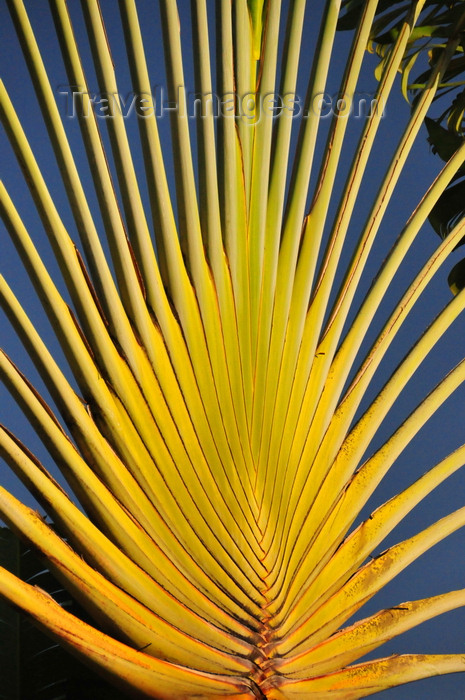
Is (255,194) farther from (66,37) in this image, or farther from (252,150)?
(66,37)

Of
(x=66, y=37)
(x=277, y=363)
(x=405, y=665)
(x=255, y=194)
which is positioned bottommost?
(x=405, y=665)

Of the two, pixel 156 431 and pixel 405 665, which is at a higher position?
pixel 156 431

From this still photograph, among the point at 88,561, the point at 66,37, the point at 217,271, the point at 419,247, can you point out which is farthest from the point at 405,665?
the point at 419,247

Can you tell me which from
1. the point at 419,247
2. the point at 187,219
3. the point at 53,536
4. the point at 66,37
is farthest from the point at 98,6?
the point at 419,247

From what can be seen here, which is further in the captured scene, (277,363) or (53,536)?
(277,363)

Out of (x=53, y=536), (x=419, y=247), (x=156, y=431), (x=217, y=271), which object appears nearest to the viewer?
(x=53, y=536)

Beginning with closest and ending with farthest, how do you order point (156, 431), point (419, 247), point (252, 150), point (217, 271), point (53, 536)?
point (53, 536) < point (156, 431) < point (217, 271) < point (252, 150) < point (419, 247)
